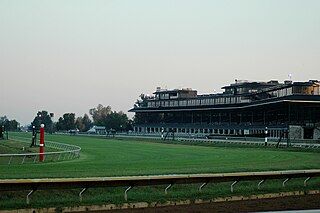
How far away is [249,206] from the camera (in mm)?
13438

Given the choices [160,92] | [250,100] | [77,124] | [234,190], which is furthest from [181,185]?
[77,124]

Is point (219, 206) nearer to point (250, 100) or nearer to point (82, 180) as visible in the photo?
point (82, 180)

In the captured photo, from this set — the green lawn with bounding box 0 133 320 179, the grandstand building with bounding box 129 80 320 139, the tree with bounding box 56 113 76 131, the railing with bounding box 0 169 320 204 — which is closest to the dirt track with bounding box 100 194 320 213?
the railing with bounding box 0 169 320 204

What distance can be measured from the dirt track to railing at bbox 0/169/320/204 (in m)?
1.46

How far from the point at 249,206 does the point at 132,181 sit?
311cm

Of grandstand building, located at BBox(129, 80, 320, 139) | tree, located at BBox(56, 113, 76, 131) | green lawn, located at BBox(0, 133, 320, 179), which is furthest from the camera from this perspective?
tree, located at BBox(56, 113, 76, 131)

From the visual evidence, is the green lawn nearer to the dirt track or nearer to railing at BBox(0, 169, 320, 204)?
railing at BBox(0, 169, 320, 204)

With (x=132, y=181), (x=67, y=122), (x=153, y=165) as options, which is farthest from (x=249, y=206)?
(x=67, y=122)

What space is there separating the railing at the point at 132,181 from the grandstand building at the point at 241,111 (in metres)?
41.0

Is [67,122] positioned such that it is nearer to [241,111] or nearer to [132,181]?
[241,111]

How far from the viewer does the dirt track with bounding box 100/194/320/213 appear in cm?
1266

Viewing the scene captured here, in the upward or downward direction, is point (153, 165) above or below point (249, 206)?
above

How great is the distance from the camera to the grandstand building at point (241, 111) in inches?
2990

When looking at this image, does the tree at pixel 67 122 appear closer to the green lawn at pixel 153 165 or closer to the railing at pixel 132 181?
the green lawn at pixel 153 165
